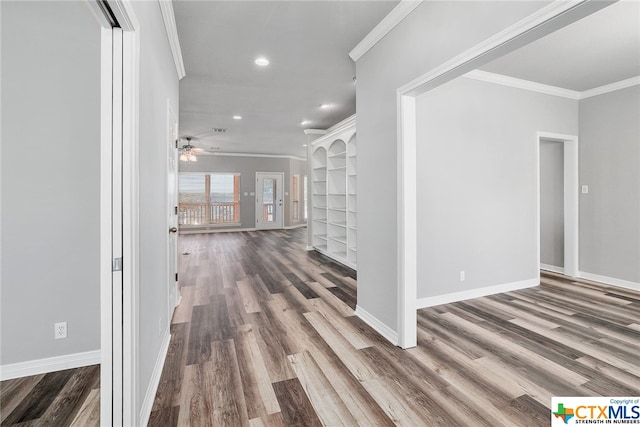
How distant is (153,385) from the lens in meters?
1.80

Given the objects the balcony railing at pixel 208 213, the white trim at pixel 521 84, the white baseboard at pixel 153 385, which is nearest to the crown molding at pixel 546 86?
the white trim at pixel 521 84

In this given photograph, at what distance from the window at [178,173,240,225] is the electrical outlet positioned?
822cm

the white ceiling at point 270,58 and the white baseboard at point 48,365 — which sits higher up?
the white ceiling at point 270,58

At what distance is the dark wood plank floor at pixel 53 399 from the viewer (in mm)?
1608

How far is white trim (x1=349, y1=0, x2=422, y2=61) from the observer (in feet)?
7.22

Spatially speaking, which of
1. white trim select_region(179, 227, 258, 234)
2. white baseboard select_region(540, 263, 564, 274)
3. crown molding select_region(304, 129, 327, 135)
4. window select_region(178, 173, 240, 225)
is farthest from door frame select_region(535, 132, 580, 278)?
window select_region(178, 173, 240, 225)

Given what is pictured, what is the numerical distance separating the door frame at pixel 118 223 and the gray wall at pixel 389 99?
1.76m

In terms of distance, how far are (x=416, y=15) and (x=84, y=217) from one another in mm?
2837

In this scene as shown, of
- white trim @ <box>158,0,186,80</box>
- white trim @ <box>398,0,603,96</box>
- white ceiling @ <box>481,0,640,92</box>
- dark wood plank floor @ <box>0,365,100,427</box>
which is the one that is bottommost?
dark wood plank floor @ <box>0,365,100,427</box>

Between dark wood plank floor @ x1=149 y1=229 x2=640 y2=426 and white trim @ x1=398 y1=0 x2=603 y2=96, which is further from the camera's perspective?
dark wood plank floor @ x1=149 y1=229 x2=640 y2=426

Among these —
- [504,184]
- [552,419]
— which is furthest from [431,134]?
[552,419]

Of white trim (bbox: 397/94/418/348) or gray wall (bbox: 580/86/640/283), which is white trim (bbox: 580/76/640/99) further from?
white trim (bbox: 397/94/418/348)

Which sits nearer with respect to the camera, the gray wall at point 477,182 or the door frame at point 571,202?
the gray wall at point 477,182

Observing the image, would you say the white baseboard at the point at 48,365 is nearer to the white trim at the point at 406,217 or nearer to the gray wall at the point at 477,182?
the white trim at the point at 406,217
